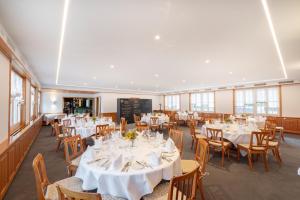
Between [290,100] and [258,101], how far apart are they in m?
1.54

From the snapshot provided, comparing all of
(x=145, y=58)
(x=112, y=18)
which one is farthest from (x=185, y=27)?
(x=145, y=58)

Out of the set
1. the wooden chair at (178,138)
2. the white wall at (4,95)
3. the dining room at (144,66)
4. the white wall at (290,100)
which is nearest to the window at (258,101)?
the white wall at (290,100)

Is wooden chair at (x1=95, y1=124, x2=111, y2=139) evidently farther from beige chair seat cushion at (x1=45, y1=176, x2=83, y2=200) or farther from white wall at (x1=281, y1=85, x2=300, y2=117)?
white wall at (x1=281, y1=85, x2=300, y2=117)

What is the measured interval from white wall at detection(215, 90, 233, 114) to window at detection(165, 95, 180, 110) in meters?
4.16

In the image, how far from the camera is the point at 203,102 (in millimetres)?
12898

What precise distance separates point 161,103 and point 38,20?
48.2 feet

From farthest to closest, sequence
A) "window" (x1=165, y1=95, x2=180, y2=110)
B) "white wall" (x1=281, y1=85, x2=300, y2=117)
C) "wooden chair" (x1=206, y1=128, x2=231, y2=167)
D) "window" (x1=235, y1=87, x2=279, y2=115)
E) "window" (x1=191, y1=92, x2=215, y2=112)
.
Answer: "window" (x1=165, y1=95, x2=180, y2=110)
"window" (x1=191, y1=92, x2=215, y2=112)
"window" (x1=235, y1=87, x2=279, y2=115)
"white wall" (x1=281, y1=85, x2=300, y2=117)
"wooden chair" (x1=206, y1=128, x2=231, y2=167)

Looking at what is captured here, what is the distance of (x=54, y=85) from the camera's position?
1099 cm

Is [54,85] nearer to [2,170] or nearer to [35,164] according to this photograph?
[2,170]

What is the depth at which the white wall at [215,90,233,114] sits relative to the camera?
10.9 meters

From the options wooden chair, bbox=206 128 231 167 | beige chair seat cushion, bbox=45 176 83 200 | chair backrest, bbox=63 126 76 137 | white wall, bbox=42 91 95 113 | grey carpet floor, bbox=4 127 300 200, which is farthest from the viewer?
white wall, bbox=42 91 95 113

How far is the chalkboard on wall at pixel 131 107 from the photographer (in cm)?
1297

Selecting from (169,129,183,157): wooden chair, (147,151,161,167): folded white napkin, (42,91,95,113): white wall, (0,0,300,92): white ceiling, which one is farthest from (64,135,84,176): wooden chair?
(42,91,95,113): white wall

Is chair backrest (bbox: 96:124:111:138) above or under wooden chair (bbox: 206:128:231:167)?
above
